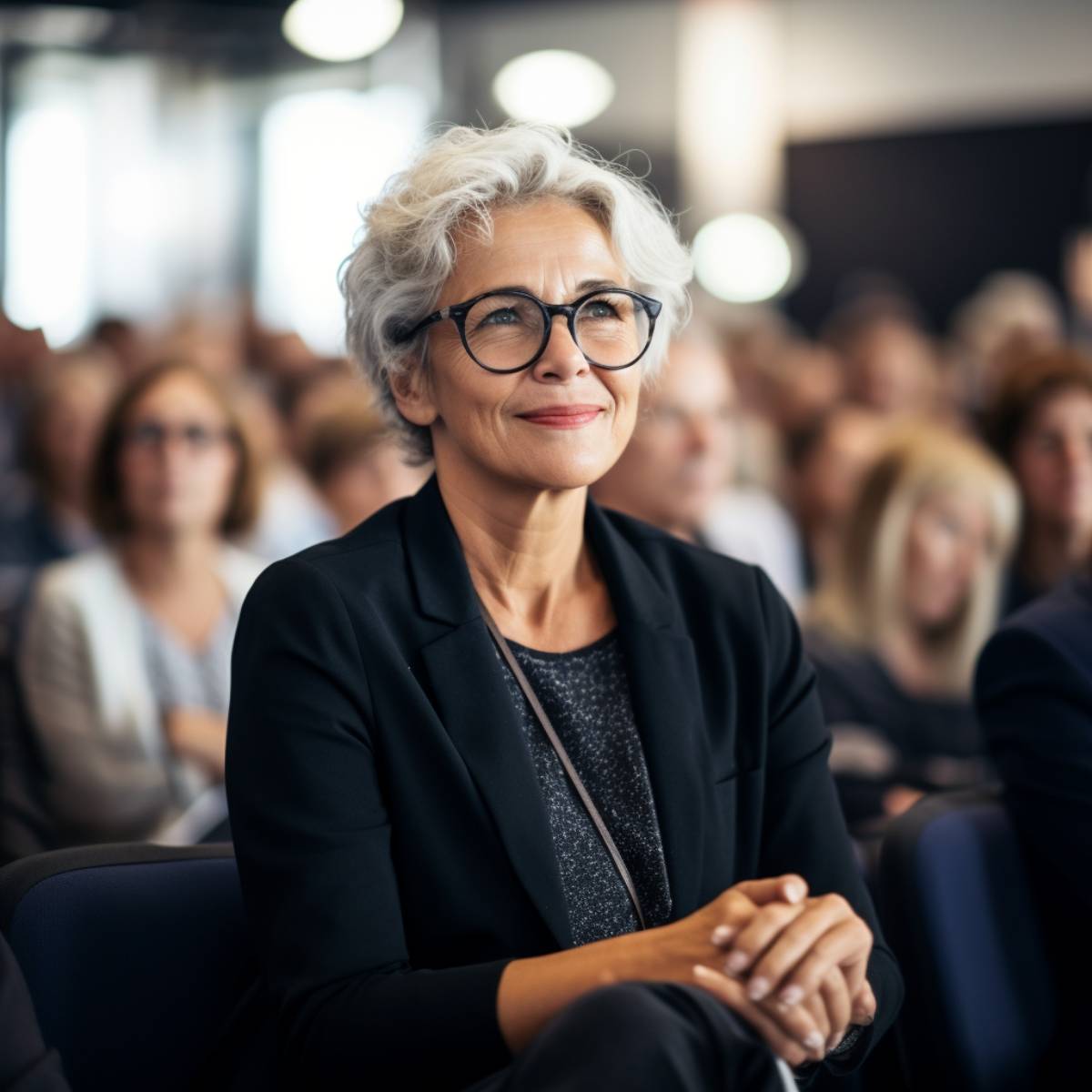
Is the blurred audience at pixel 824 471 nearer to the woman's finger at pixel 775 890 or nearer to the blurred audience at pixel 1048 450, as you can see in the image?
the blurred audience at pixel 1048 450

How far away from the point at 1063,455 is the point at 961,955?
1.88m

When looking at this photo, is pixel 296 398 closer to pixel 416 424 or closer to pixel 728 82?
pixel 416 424

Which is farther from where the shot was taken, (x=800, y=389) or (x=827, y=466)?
(x=800, y=389)

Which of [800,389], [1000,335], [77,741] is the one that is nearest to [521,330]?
[77,741]

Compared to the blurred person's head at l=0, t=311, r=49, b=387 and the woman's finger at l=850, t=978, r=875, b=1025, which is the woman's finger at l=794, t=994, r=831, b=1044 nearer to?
the woman's finger at l=850, t=978, r=875, b=1025

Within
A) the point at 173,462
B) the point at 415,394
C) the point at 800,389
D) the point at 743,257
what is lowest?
the point at 173,462

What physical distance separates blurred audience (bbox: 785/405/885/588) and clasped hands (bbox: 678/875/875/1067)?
3.38 meters

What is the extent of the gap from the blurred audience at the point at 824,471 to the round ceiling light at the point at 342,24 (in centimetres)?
389

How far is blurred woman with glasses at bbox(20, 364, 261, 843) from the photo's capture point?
2996 millimetres

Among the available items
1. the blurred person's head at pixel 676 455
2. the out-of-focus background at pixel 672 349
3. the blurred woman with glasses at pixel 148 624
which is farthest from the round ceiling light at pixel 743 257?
the blurred woman with glasses at pixel 148 624

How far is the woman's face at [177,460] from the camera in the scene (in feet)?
11.3

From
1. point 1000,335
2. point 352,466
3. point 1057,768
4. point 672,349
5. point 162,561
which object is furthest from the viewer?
point 1000,335

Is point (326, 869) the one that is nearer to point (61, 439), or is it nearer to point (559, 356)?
point (559, 356)

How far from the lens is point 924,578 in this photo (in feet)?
11.7
